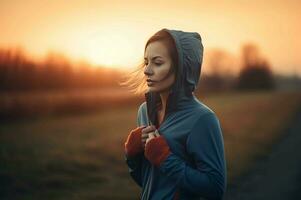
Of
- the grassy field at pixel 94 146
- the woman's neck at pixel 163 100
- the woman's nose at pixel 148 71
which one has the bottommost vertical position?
the grassy field at pixel 94 146

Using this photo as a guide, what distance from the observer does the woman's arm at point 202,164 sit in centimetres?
153

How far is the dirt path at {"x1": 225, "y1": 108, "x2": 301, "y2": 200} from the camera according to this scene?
5211mm

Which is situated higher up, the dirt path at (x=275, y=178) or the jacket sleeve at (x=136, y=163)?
the jacket sleeve at (x=136, y=163)

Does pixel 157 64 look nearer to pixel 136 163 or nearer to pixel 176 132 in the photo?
pixel 176 132

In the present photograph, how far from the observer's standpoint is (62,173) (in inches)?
223

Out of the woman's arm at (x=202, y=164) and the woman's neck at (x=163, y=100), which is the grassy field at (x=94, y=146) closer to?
the woman's neck at (x=163, y=100)

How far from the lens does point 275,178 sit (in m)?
5.87

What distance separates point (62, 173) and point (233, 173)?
2005 millimetres

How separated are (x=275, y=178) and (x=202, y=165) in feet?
14.9

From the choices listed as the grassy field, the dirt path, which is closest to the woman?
the grassy field

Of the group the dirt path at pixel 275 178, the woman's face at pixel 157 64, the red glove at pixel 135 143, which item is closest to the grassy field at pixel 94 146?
the dirt path at pixel 275 178

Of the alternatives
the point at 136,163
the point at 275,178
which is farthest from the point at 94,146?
the point at 136,163

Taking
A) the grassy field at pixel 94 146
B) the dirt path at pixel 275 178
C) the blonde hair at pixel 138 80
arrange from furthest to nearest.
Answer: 1. the grassy field at pixel 94 146
2. the dirt path at pixel 275 178
3. the blonde hair at pixel 138 80

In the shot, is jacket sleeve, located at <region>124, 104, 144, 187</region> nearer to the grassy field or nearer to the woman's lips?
the woman's lips
